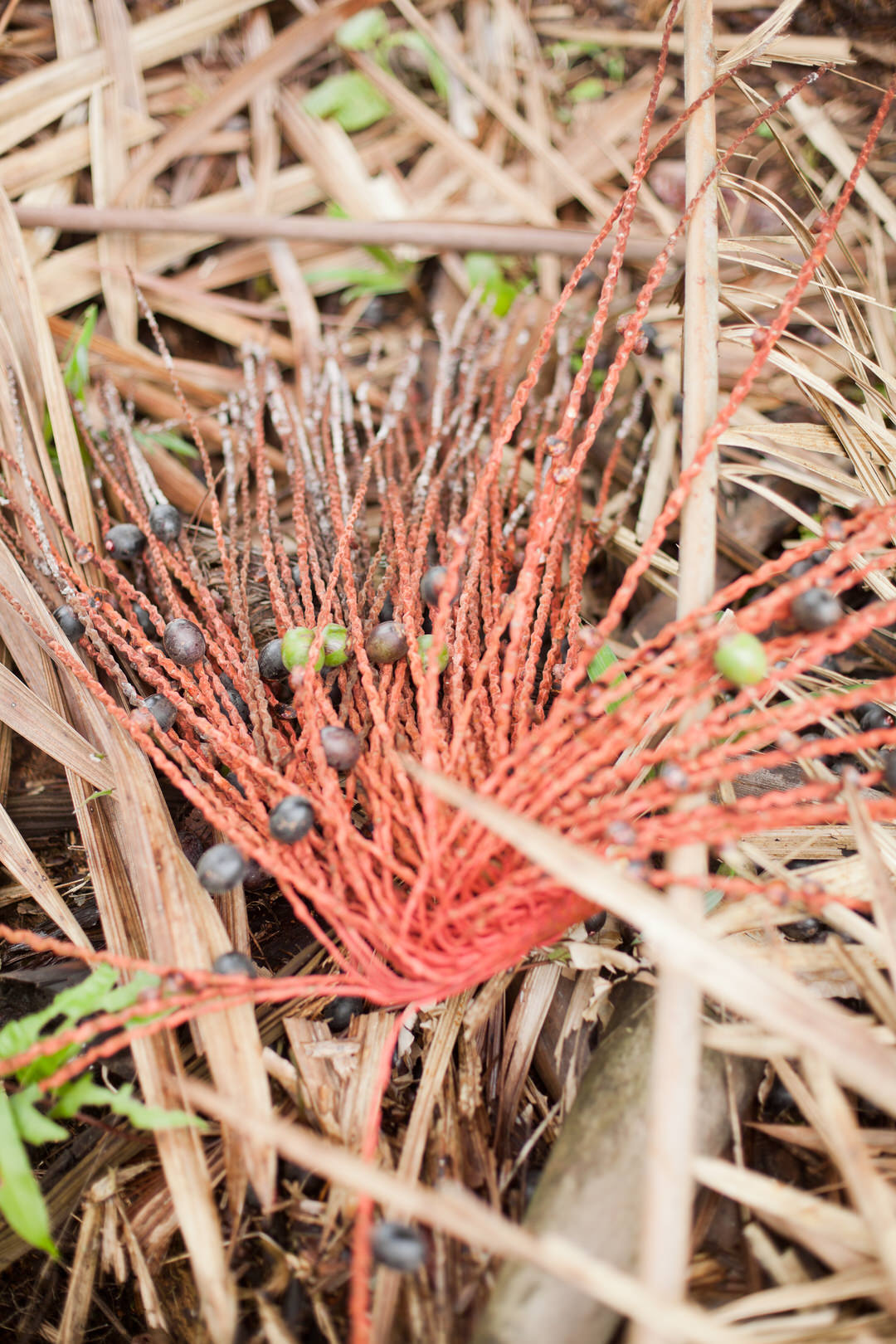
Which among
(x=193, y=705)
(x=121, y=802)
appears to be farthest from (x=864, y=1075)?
(x=193, y=705)

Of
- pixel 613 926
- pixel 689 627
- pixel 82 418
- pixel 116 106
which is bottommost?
pixel 613 926

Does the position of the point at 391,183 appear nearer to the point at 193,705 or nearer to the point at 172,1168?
the point at 193,705

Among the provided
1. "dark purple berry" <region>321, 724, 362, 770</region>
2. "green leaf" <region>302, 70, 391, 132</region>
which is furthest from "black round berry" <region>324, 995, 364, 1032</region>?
"green leaf" <region>302, 70, 391, 132</region>

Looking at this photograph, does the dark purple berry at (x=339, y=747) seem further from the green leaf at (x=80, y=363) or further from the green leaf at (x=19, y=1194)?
the green leaf at (x=80, y=363)

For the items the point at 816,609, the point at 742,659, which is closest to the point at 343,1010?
the point at 742,659

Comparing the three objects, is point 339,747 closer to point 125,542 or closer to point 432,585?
point 432,585

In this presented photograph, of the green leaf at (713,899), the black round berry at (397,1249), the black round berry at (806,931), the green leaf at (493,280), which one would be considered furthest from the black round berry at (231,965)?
the green leaf at (493,280)

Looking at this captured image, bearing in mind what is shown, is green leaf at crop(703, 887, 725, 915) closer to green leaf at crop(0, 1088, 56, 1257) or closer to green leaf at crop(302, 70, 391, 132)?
green leaf at crop(0, 1088, 56, 1257)

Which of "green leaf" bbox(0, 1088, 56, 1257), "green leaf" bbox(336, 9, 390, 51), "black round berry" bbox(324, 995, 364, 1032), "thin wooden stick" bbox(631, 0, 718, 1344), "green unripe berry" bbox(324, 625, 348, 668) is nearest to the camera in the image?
"thin wooden stick" bbox(631, 0, 718, 1344)
